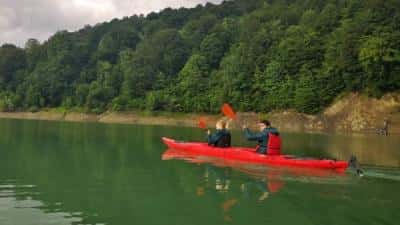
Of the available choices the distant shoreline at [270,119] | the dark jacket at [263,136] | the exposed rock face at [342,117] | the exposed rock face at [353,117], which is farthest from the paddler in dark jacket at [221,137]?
the exposed rock face at [353,117]

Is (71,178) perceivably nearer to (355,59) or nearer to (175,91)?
(355,59)

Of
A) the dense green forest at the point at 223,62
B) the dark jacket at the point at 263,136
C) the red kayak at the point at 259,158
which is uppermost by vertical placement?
the dense green forest at the point at 223,62

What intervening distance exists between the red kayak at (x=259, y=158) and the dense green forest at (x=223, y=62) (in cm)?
3560

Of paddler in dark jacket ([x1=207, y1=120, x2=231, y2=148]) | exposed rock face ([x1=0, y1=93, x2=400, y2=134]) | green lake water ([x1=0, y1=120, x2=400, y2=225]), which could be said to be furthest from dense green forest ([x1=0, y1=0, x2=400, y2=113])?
green lake water ([x1=0, y1=120, x2=400, y2=225])

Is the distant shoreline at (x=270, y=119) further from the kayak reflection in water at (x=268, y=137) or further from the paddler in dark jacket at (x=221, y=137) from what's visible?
the kayak reflection in water at (x=268, y=137)

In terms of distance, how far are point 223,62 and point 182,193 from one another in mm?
66569

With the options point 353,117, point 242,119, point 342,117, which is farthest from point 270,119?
point 353,117

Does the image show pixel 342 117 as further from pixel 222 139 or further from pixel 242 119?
pixel 222 139

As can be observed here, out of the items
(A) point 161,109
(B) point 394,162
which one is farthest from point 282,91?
(B) point 394,162

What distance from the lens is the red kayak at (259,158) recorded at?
18.5 metres

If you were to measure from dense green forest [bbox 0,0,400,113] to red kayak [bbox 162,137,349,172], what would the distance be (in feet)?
117

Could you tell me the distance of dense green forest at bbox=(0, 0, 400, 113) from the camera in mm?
57594

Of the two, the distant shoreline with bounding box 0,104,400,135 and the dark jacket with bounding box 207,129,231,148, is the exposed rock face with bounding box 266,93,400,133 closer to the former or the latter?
the distant shoreline with bounding box 0,104,400,135

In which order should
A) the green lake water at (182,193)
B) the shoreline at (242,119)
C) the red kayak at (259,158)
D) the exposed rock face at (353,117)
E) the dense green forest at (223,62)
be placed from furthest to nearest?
1. the dense green forest at (223,62)
2. the shoreline at (242,119)
3. the exposed rock face at (353,117)
4. the red kayak at (259,158)
5. the green lake water at (182,193)
